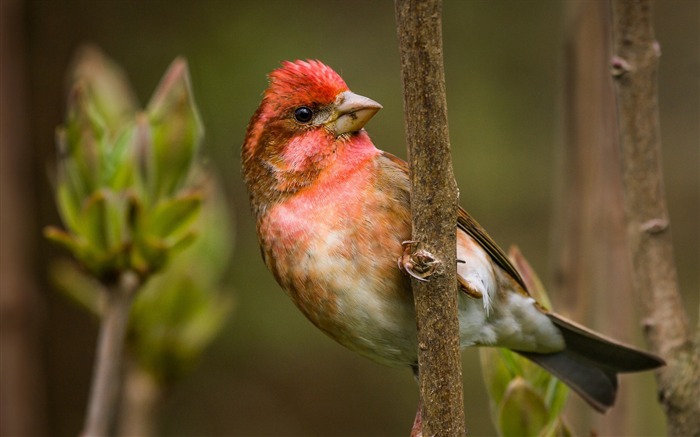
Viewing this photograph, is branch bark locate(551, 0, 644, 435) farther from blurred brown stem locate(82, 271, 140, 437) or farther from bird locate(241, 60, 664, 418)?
blurred brown stem locate(82, 271, 140, 437)

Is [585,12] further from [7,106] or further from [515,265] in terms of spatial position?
[7,106]

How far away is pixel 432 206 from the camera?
6.48 feet

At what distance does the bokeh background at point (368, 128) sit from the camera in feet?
18.9

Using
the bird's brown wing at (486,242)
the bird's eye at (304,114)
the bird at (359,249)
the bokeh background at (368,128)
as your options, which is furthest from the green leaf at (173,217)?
the bokeh background at (368,128)

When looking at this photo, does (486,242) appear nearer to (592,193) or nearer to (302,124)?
(592,193)

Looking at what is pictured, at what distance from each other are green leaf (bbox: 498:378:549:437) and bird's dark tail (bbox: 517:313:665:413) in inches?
13.8

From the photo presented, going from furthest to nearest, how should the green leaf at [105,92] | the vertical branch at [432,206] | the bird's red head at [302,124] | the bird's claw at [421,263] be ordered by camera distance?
the green leaf at [105,92] < the bird's red head at [302,124] < the bird's claw at [421,263] < the vertical branch at [432,206]

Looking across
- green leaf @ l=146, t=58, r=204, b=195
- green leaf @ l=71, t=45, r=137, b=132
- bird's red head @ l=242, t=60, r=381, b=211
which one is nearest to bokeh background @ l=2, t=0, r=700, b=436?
green leaf @ l=71, t=45, r=137, b=132

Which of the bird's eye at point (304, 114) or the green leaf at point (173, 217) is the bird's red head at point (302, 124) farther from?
the green leaf at point (173, 217)

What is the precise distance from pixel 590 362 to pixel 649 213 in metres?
0.78

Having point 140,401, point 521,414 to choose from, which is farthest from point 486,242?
point 140,401

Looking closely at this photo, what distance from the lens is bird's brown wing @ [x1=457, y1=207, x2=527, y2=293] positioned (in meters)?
2.88

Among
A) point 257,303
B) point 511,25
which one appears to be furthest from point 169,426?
point 511,25

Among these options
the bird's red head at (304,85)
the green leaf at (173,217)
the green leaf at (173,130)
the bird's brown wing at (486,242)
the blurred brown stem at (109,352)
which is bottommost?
the blurred brown stem at (109,352)
